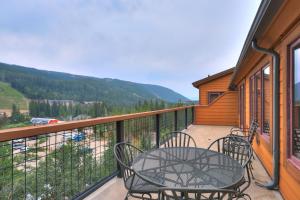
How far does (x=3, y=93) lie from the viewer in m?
15.5

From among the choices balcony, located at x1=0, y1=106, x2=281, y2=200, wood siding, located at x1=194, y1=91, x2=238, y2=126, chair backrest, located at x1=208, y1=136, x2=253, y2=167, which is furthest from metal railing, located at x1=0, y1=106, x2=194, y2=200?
wood siding, located at x1=194, y1=91, x2=238, y2=126

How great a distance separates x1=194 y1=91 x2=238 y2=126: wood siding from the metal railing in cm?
562

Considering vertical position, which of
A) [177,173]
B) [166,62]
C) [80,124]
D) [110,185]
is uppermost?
[166,62]

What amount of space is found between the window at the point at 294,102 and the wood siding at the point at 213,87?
9.75 metres

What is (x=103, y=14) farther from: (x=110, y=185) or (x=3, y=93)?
(x=110, y=185)

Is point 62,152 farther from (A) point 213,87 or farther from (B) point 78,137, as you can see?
(A) point 213,87

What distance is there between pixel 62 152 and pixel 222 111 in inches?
361

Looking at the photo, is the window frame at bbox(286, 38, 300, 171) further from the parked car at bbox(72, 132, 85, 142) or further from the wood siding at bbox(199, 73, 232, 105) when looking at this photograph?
the wood siding at bbox(199, 73, 232, 105)

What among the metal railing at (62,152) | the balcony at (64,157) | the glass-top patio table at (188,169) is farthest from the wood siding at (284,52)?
the metal railing at (62,152)

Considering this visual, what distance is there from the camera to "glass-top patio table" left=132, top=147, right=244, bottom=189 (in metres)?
1.92

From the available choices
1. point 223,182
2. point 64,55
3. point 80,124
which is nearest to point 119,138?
point 80,124

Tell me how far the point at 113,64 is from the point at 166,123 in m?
43.0

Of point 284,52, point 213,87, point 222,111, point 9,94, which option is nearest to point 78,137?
point 284,52

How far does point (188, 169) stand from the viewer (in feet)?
7.27
